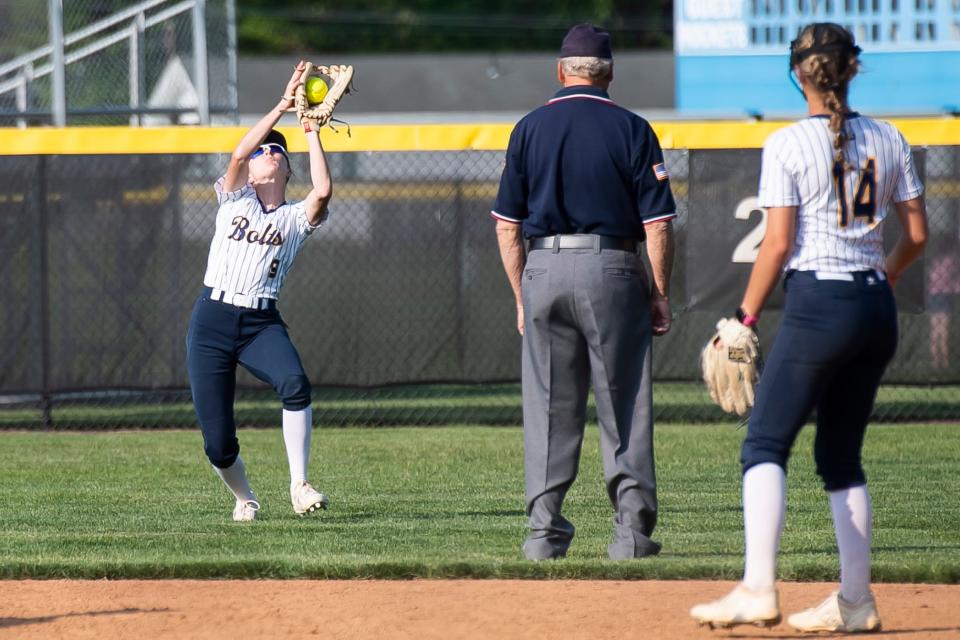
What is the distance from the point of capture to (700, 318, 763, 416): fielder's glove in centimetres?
464

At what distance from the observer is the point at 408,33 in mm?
42188

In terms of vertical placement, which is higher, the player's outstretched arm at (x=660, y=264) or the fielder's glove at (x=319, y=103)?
the fielder's glove at (x=319, y=103)

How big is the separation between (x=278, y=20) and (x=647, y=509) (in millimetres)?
38226

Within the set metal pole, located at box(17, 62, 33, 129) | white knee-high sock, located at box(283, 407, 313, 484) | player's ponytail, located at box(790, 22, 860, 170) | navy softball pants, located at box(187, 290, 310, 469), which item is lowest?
white knee-high sock, located at box(283, 407, 313, 484)

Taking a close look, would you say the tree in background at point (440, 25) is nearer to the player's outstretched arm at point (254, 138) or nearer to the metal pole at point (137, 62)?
the metal pole at point (137, 62)

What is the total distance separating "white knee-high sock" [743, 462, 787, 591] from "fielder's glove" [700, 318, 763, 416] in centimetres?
34

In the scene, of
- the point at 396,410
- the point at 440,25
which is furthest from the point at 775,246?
the point at 440,25

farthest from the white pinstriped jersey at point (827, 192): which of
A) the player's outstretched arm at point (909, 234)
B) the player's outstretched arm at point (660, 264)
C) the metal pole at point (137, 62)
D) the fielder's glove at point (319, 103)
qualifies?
the metal pole at point (137, 62)

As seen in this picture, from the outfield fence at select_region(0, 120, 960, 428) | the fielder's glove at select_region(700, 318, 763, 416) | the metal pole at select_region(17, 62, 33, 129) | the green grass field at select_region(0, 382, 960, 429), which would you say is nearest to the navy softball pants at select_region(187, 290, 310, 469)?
the fielder's glove at select_region(700, 318, 763, 416)

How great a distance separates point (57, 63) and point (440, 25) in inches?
1241

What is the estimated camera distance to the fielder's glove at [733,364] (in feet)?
15.2

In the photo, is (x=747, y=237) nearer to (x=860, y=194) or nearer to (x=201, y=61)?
(x=201, y=61)

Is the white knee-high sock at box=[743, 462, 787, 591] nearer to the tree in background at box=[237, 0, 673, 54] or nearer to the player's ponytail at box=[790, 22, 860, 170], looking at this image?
the player's ponytail at box=[790, 22, 860, 170]

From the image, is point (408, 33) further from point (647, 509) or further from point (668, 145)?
point (647, 509)
